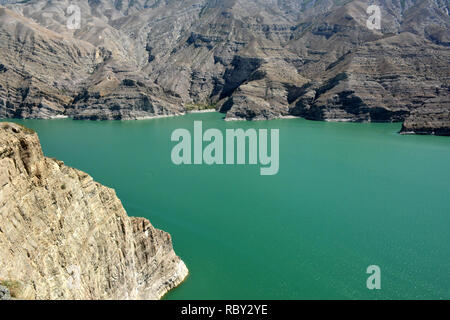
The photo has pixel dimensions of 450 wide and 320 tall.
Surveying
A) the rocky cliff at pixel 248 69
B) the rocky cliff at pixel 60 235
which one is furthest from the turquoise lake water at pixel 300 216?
the rocky cliff at pixel 248 69

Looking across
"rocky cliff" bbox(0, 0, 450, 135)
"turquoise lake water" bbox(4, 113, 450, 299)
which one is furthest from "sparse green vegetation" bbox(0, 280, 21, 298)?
"rocky cliff" bbox(0, 0, 450, 135)

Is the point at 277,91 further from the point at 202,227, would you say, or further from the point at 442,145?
the point at 202,227

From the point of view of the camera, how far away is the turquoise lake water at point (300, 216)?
20.0m

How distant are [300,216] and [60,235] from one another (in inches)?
867

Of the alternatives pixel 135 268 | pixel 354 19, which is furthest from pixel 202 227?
pixel 354 19

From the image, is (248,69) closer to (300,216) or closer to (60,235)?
(300,216)

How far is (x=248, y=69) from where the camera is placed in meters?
141

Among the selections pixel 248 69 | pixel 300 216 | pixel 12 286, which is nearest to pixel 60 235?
pixel 12 286

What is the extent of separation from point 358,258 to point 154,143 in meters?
50.0

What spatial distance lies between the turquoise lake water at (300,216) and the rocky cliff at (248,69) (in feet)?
132

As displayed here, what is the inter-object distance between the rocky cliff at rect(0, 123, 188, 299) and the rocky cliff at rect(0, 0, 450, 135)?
77047mm
